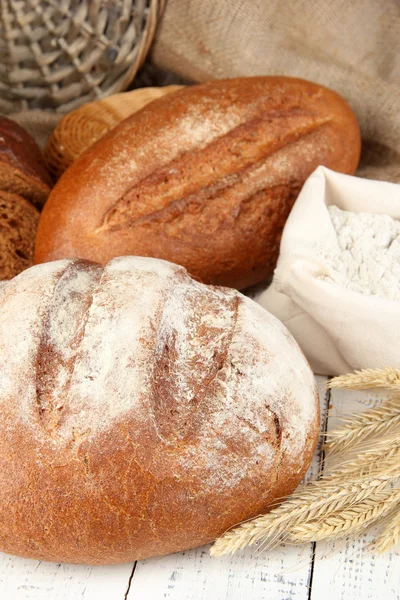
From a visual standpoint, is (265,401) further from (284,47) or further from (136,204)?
(284,47)

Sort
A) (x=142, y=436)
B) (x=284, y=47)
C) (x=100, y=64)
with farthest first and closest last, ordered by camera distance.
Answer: (x=100, y=64), (x=284, y=47), (x=142, y=436)

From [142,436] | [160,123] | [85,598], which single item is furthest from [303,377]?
[160,123]

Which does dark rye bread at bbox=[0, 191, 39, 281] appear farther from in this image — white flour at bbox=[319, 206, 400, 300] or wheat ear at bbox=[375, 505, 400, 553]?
wheat ear at bbox=[375, 505, 400, 553]

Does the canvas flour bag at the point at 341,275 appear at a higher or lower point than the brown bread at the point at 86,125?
higher

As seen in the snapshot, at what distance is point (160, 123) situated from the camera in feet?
6.24

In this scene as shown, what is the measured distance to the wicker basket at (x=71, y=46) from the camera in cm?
253

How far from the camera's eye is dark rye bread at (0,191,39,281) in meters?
1.99

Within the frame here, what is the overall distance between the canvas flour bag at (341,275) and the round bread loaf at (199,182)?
13 cm

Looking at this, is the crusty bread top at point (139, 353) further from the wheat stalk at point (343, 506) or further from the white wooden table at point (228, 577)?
the white wooden table at point (228, 577)

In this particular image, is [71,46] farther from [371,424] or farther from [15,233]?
[371,424]

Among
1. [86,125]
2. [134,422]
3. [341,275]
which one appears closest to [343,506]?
[134,422]

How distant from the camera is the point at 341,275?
162 centimetres

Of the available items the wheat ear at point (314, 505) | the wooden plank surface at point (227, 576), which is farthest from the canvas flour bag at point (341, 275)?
the wooden plank surface at point (227, 576)

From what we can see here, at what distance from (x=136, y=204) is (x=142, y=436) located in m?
0.79
